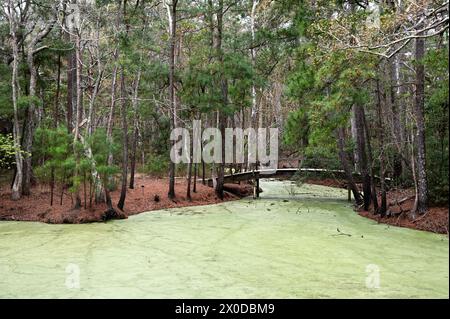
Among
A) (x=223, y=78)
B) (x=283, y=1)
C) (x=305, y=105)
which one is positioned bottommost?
(x=305, y=105)

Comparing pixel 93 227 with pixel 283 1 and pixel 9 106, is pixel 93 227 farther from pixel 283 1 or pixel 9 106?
pixel 283 1

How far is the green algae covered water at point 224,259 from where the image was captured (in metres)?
4.15

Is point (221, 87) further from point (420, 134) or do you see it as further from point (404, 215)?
point (420, 134)

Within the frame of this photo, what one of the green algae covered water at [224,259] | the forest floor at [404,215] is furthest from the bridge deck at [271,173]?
the green algae covered water at [224,259]

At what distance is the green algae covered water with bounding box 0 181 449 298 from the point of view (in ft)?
13.6

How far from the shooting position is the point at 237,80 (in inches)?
560

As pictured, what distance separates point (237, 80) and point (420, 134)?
7.48m

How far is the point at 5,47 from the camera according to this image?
42.9 ft

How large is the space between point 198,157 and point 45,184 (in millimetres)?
4956

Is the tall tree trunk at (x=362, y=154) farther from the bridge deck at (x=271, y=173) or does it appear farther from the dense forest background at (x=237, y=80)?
the bridge deck at (x=271, y=173)

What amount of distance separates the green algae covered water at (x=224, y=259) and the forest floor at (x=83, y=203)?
516mm

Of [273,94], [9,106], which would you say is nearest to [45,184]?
[9,106]

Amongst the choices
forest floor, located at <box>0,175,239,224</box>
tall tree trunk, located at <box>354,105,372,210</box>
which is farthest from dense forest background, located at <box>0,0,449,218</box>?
forest floor, located at <box>0,175,239,224</box>
